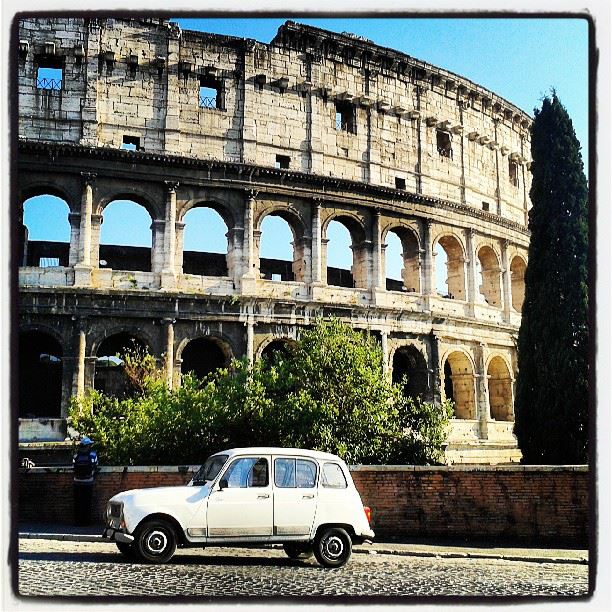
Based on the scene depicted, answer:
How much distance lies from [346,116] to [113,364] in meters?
11.2

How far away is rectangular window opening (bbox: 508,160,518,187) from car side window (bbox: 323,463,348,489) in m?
21.1

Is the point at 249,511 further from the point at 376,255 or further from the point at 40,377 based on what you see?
the point at 40,377

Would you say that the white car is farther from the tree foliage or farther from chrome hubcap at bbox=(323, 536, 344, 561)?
the tree foliage

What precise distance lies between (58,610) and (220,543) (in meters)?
2.32

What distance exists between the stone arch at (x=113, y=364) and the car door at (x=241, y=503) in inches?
475

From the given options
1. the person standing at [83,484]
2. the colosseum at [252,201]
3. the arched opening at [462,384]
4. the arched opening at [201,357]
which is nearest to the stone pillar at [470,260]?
the colosseum at [252,201]

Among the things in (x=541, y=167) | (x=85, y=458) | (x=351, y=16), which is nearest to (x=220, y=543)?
(x=85, y=458)

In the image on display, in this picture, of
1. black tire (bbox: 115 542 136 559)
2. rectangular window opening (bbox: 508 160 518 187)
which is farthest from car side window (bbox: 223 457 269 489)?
rectangular window opening (bbox: 508 160 518 187)

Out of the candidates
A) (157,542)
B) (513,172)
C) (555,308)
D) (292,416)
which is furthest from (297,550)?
(513,172)

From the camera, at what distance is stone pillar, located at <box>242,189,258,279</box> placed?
2249cm

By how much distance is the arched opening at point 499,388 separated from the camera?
27.1 metres

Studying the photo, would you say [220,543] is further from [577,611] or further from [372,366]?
[372,366]

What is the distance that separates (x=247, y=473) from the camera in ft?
33.7

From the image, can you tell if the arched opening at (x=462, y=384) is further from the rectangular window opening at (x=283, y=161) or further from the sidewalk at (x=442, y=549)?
the sidewalk at (x=442, y=549)
